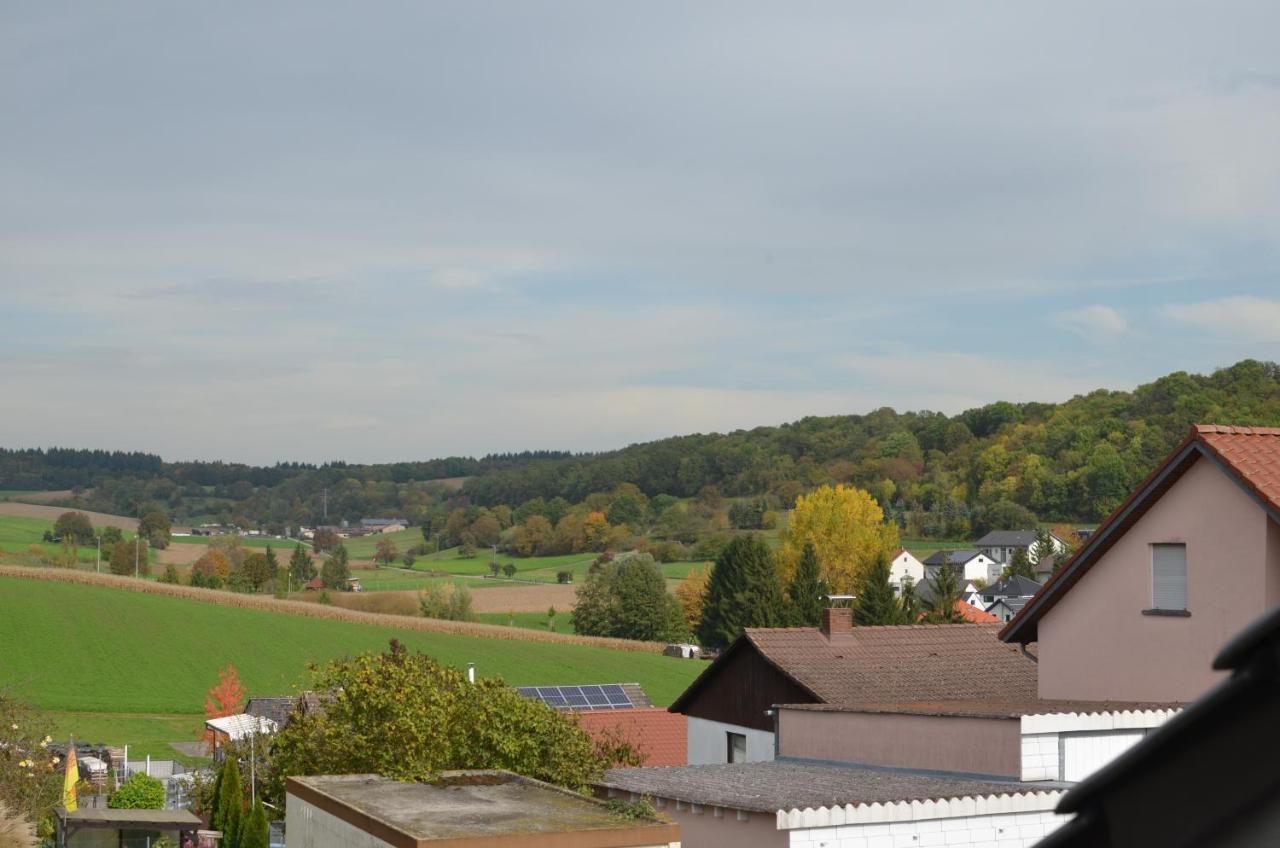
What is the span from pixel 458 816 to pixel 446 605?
9203 cm

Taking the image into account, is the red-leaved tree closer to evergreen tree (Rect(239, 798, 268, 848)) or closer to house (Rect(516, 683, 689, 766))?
house (Rect(516, 683, 689, 766))

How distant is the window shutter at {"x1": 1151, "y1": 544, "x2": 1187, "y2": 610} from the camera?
19.4 metres

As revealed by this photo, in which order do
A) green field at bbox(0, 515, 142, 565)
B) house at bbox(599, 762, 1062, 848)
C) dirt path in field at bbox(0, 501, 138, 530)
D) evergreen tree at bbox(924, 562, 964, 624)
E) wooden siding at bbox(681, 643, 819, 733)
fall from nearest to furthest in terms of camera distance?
house at bbox(599, 762, 1062, 848) < wooden siding at bbox(681, 643, 819, 733) < evergreen tree at bbox(924, 562, 964, 624) < green field at bbox(0, 515, 142, 565) < dirt path in field at bbox(0, 501, 138, 530)

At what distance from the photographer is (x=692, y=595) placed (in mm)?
119562

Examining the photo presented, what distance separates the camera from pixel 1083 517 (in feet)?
499

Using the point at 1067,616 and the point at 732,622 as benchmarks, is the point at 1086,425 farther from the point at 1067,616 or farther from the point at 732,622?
the point at 1067,616

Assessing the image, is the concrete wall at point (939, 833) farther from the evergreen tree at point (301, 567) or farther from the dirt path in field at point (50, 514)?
the dirt path in field at point (50, 514)

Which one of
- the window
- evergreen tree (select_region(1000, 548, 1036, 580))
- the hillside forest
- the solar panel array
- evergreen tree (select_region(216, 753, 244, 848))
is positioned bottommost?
evergreen tree (select_region(216, 753, 244, 848))

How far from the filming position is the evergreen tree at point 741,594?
9369cm

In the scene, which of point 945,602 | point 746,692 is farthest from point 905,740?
point 945,602

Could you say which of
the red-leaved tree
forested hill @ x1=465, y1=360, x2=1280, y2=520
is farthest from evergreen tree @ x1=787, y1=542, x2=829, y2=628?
forested hill @ x1=465, y1=360, x2=1280, y2=520

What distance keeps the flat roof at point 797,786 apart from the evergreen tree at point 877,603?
59124 millimetres

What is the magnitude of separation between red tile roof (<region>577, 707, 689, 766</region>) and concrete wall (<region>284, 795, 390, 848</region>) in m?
20.4

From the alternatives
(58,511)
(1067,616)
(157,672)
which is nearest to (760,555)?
(157,672)
